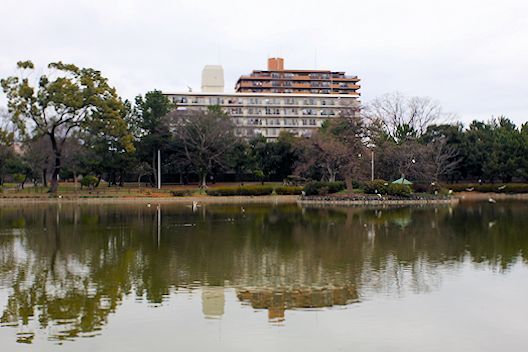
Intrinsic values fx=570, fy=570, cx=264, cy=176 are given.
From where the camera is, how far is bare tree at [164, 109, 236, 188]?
2258 inches

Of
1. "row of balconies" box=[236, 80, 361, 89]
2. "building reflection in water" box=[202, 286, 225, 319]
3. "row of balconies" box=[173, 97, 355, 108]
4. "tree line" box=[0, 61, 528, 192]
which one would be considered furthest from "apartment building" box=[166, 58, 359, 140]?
"building reflection in water" box=[202, 286, 225, 319]

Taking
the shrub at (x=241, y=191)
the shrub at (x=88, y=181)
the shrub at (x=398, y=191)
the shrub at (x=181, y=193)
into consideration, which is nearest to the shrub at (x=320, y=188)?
the shrub at (x=398, y=191)

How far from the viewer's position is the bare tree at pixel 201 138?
5734cm

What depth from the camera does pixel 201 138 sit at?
2259 inches

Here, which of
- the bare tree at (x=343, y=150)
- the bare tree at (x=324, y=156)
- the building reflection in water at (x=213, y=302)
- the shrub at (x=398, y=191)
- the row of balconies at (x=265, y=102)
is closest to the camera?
the building reflection in water at (x=213, y=302)

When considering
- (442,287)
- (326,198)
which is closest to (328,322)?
(442,287)

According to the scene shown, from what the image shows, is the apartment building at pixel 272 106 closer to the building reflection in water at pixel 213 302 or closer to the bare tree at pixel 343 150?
the bare tree at pixel 343 150

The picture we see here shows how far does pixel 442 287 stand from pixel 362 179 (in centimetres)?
3714

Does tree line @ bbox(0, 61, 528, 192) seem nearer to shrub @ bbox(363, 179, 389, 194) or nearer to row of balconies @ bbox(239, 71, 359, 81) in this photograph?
shrub @ bbox(363, 179, 389, 194)

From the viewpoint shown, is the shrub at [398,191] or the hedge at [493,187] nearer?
the shrub at [398,191]

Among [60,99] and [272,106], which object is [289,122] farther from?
[60,99]

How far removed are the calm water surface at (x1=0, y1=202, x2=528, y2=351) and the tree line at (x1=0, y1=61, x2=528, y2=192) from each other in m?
25.5

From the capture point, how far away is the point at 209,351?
923 cm

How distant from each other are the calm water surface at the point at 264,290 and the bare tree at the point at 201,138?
32609 millimetres
